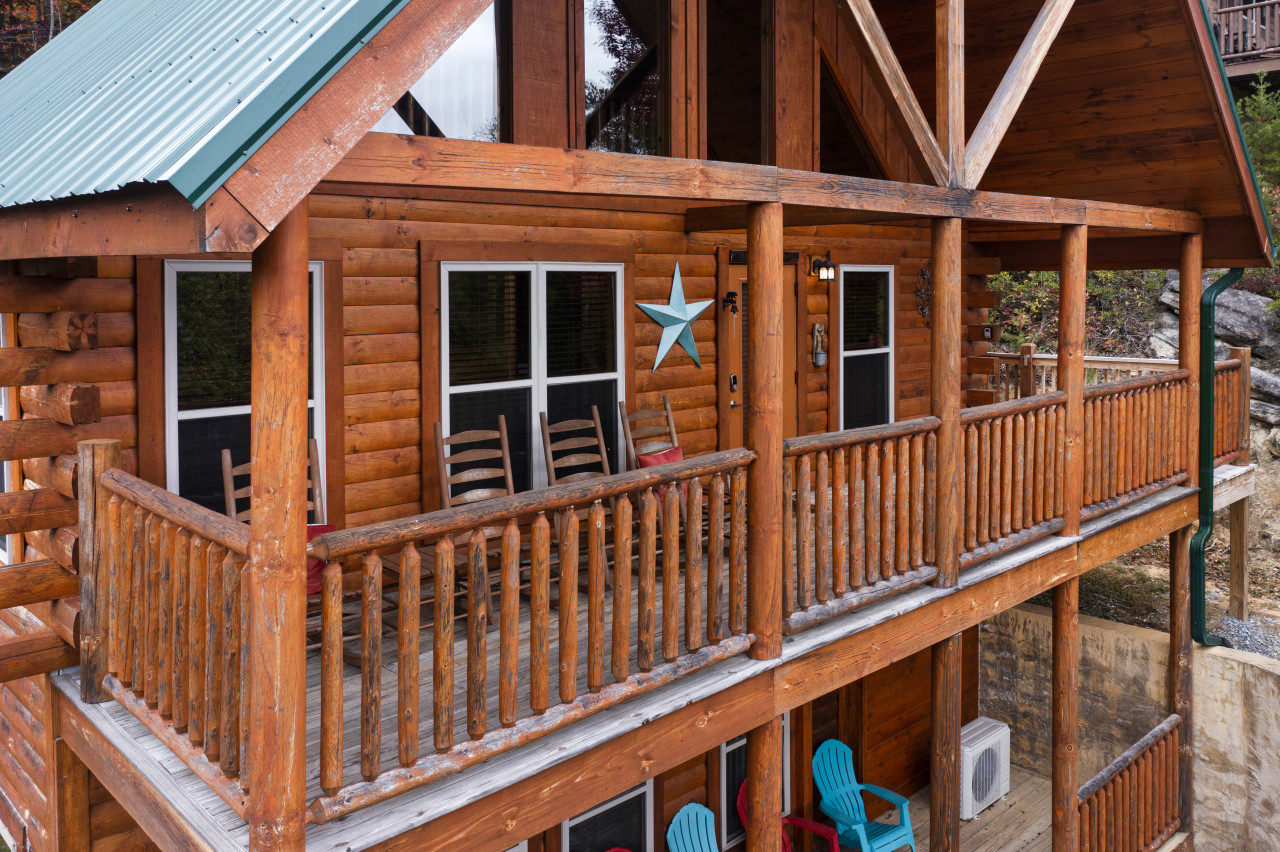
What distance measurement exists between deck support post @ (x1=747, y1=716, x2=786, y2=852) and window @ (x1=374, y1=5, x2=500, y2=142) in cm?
388

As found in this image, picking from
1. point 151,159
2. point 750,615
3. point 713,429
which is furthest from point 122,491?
point 713,429

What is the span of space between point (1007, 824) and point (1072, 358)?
5.40m

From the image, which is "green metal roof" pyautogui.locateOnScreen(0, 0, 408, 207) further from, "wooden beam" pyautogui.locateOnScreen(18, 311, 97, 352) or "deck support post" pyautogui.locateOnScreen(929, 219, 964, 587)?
"deck support post" pyautogui.locateOnScreen(929, 219, 964, 587)

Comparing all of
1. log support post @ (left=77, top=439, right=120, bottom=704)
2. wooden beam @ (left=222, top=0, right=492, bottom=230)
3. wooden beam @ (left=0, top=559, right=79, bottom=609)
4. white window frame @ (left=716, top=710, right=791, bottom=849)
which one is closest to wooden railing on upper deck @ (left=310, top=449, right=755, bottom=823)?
wooden beam @ (left=222, top=0, right=492, bottom=230)

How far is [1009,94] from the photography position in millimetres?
6062

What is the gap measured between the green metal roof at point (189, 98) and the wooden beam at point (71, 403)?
100cm

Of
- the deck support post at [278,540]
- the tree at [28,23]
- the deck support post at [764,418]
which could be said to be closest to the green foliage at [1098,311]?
the deck support post at [764,418]

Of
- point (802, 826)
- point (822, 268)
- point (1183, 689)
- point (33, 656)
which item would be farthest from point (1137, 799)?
point (33, 656)

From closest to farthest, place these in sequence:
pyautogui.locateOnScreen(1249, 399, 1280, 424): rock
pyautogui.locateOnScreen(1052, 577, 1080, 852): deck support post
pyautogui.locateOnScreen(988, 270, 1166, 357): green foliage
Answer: pyautogui.locateOnScreen(1052, 577, 1080, 852): deck support post
pyautogui.locateOnScreen(1249, 399, 1280, 424): rock
pyautogui.locateOnScreen(988, 270, 1166, 357): green foliage

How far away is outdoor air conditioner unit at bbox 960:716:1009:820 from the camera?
9859mm

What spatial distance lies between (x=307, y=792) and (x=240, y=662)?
57 centimetres

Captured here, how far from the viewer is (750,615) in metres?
4.84

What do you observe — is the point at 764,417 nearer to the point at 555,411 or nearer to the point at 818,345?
the point at 555,411

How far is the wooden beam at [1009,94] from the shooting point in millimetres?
5918
